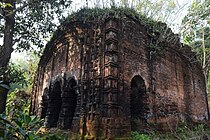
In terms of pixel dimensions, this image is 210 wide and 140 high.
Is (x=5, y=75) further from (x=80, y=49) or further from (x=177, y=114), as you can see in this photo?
(x=177, y=114)

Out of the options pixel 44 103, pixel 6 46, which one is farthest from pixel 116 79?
pixel 44 103

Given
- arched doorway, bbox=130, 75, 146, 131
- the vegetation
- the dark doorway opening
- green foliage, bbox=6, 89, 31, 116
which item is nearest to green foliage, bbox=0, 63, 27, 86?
the vegetation

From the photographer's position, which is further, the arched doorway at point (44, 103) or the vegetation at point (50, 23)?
the arched doorway at point (44, 103)

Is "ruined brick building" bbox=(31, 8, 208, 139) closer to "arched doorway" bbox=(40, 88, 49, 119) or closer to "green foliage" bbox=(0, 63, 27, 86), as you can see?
"arched doorway" bbox=(40, 88, 49, 119)

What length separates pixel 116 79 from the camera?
20.7 feet

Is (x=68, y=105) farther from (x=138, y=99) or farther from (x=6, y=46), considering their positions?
(x=6, y=46)

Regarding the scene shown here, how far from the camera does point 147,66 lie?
7.87m

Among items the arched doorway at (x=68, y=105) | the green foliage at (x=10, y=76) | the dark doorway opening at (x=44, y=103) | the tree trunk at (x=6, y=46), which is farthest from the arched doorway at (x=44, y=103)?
the tree trunk at (x=6, y=46)

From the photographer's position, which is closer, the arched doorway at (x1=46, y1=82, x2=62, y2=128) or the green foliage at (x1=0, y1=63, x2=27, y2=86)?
the green foliage at (x1=0, y1=63, x2=27, y2=86)

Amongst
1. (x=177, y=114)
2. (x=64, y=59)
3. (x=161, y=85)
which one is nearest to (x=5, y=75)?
(x=64, y=59)

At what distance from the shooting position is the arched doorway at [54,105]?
30.3 ft

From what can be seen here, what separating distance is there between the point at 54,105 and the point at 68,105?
1744 mm

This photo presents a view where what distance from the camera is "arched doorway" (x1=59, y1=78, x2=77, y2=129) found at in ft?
25.5

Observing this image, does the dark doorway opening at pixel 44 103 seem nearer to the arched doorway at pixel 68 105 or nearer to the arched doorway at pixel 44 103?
the arched doorway at pixel 44 103
